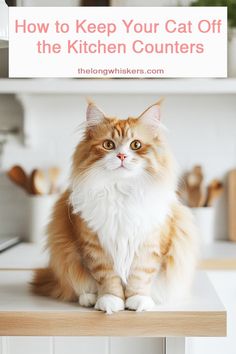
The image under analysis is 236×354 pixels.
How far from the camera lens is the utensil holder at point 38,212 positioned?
1.60 metres

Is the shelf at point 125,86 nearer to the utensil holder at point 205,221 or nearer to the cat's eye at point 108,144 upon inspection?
the utensil holder at point 205,221

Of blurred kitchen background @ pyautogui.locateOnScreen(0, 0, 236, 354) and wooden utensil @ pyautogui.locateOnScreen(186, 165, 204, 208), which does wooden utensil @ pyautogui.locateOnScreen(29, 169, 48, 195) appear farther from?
wooden utensil @ pyautogui.locateOnScreen(186, 165, 204, 208)

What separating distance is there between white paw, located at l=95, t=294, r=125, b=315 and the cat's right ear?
0.84ft

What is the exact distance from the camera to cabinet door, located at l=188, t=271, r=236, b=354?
145 centimetres

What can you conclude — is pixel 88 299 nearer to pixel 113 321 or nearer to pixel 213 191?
pixel 113 321

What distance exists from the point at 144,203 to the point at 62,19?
582 mm

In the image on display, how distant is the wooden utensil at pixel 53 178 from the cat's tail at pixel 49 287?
0.68 metres

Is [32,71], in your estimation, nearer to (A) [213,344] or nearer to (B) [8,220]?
(B) [8,220]

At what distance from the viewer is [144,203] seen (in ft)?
2.69

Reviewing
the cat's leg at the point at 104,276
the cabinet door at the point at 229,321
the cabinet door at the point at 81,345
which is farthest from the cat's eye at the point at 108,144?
the cabinet door at the point at 81,345

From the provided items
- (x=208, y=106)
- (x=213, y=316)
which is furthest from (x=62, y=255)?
(x=208, y=106)

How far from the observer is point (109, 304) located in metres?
0.81

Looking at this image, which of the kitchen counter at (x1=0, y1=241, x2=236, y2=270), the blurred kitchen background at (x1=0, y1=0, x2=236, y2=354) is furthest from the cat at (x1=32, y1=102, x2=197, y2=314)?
the blurred kitchen background at (x1=0, y1=0, x2=236, y2=354)

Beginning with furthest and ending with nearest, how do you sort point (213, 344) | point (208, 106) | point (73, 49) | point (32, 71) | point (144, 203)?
point (208, 106), point (213, 344), point (32, 71), point (73, 49), point (144, 203)
